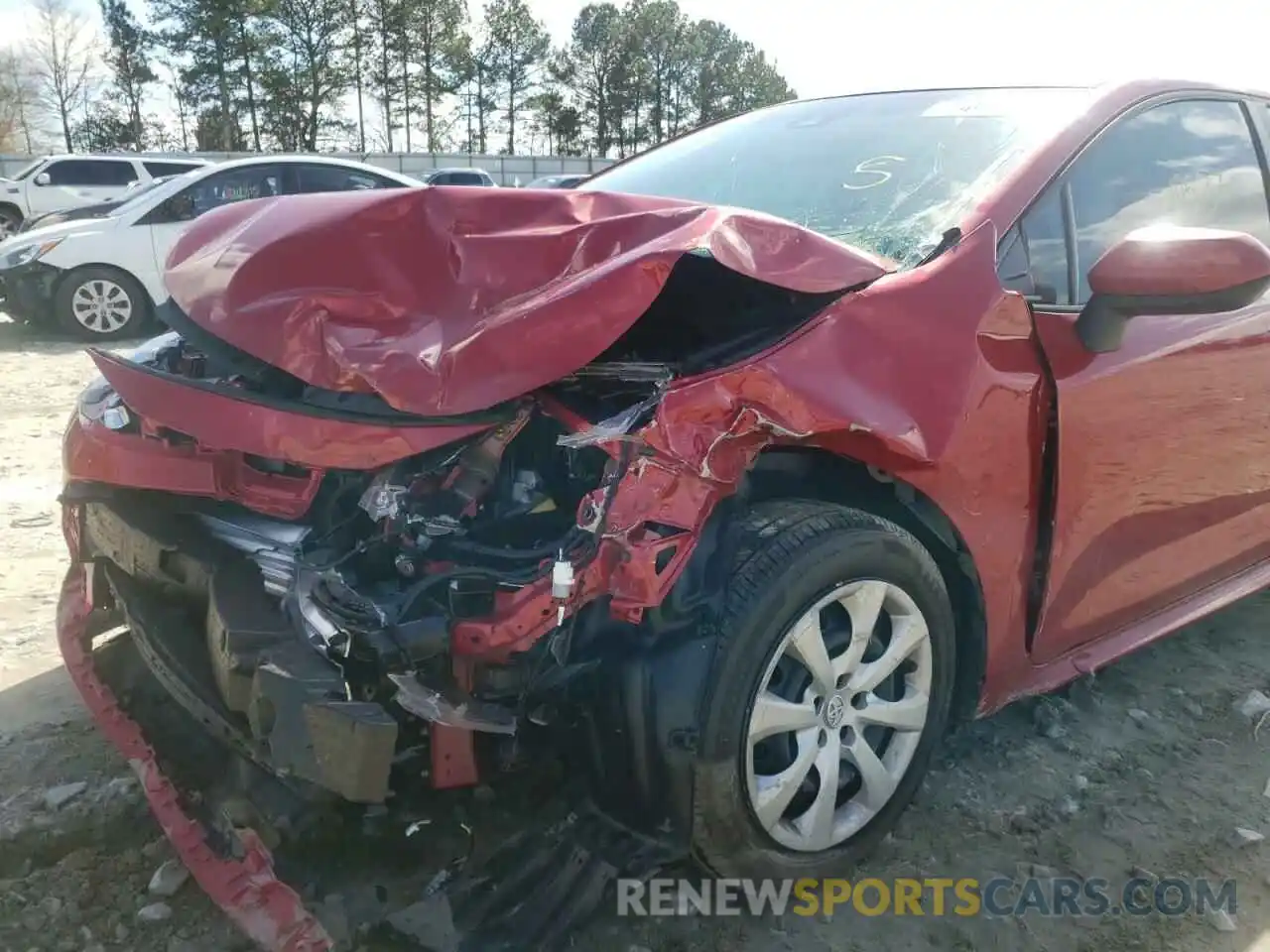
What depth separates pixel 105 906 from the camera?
211 centimetres

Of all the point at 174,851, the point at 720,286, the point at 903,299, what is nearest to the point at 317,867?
the point at 174,851

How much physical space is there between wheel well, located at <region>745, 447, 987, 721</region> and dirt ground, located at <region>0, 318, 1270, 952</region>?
43cm

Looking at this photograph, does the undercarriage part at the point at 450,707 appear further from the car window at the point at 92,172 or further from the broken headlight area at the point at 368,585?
the car window at the point at 92,172

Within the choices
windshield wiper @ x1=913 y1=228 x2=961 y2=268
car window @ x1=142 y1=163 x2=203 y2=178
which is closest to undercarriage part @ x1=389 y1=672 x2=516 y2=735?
windshield wiper @ x1=913 y1=228 x2=961 y2=268

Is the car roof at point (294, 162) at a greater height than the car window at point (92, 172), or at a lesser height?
greater

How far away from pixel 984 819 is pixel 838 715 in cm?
68

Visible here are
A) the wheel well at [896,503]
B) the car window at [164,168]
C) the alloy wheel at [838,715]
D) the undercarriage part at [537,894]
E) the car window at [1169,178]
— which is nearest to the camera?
the undercarriage part at [537,894]

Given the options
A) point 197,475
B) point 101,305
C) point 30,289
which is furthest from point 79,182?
point 197,475

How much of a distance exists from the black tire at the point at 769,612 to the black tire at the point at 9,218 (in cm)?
1794

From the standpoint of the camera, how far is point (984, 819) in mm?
2525

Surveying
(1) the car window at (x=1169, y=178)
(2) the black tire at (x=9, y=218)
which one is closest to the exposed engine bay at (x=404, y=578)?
(1) the car window at (x=1169, y=178)

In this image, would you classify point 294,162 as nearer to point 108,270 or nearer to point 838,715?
point 108,270

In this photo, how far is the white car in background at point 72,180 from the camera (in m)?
15.6

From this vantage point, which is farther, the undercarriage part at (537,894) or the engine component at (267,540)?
the engine component at (267,540)
